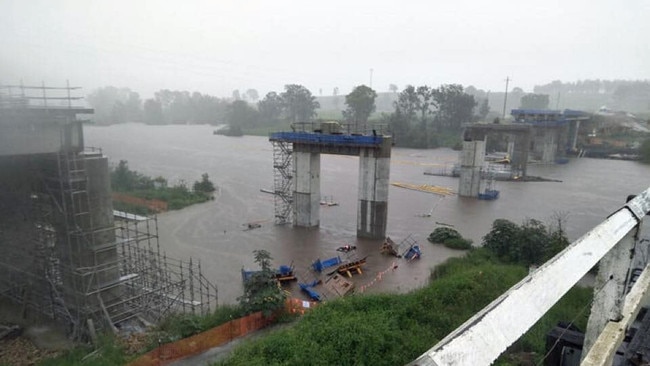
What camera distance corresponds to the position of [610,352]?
3.90 metres

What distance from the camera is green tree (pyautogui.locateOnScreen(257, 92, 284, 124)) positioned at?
329ft

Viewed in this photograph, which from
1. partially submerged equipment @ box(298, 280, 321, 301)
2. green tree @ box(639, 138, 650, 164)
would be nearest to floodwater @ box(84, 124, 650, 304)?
partially submerged equipment @ box(298, 280, 321, 301)

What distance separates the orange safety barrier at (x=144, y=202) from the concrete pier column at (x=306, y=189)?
33.1 feet

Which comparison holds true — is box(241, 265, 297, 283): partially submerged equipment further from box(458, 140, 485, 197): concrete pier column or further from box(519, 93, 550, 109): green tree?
box(519, 93, 550, 109): green tree

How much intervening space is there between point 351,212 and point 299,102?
70047mm

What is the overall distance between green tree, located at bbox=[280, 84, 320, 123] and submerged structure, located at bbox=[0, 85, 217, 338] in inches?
3239

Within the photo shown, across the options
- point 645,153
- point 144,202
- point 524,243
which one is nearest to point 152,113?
point 144,202

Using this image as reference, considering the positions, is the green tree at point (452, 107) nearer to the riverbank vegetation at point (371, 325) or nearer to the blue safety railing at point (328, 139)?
the blue safety railing at point (328, 139)

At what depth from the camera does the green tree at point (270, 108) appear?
3952 inches

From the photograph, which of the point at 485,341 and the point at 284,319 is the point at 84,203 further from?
the point at 485,341

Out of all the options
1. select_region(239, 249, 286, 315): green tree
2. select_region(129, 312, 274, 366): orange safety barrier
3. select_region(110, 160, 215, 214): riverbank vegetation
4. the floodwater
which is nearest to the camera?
select_region(129, 312, 274, 366): orange safety barrier

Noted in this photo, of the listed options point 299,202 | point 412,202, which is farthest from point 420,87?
point 299,202

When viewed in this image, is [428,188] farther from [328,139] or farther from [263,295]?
[263,295]

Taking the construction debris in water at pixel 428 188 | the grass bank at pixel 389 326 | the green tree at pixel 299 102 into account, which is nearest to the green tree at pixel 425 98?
the green tree at pixel 299 102
